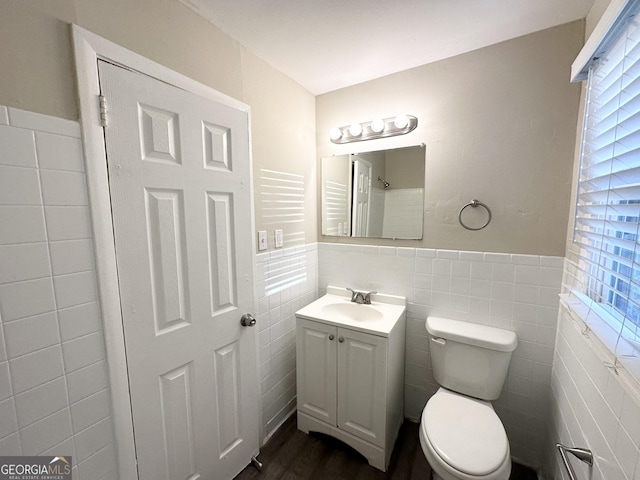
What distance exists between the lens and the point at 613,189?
83 centimetres

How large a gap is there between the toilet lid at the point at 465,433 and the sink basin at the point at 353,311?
Result: 56 cm

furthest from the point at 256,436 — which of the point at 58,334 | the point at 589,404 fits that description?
the point at 589,404

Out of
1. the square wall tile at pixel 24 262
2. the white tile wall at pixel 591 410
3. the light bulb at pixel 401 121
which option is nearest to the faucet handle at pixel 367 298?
the white tile wall at pixel 591 410

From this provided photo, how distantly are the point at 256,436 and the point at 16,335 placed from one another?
1289mm

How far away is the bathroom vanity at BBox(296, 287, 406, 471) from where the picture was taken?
1463 millimetres

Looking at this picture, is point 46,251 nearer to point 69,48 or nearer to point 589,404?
point 69,48

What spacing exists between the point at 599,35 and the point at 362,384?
69.0 inches

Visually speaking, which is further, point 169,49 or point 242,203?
point 242,203

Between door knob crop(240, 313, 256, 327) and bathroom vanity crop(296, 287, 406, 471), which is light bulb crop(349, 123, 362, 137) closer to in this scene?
bathroom vanity crop(296, 287, 406, 471)

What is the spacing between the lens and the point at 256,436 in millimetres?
1553

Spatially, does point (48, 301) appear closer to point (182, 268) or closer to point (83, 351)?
point (83, 351)

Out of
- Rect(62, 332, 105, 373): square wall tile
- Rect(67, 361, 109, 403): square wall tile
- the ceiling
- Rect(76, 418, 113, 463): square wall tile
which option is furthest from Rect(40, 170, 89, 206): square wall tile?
the ceiling

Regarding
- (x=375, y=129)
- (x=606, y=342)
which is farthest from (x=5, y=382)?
(x=375, y=129)


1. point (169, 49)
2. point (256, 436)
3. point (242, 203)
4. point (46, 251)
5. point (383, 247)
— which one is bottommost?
point (256, 436)
